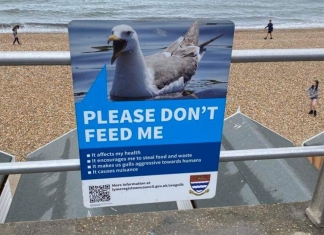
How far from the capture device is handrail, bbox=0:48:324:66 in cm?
164

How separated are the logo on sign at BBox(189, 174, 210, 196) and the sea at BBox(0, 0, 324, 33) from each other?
33.6 meters

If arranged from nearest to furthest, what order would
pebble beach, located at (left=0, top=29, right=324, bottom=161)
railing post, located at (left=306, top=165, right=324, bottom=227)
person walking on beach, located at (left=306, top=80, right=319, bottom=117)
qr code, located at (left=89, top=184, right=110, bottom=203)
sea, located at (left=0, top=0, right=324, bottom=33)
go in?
qr code, located at (left=89, top=184, right=110, bottom=203) < railing post, located at (left=306, top=165, right=324, bottom=227) < pebble beach, located at (left=0, top=29, right=324, bottom=161) < person walking on beach, located at (left=306, top=80, right=319, bottom=117) < sea, located at (left=0, top=0, right=324, bottom=33)

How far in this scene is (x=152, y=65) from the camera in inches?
68.7

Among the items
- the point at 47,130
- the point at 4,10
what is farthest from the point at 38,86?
the point at 4,10

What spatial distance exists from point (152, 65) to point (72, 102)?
1388 cm

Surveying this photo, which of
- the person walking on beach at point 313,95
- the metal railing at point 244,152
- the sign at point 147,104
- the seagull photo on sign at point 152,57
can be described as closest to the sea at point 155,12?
the person walking on beach at point 313,95

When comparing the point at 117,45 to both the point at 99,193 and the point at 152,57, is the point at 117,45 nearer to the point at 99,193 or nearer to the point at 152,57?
the point at 152,57

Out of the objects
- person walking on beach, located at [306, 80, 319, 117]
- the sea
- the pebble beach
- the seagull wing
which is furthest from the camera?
the sea

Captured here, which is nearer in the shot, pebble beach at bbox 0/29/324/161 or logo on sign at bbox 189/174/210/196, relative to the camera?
logo on sign at bbox 189/174/210/196

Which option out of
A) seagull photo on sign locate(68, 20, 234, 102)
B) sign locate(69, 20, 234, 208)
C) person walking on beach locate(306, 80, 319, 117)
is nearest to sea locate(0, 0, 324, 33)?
person walking on beach locate(306, 80, 319, 117)

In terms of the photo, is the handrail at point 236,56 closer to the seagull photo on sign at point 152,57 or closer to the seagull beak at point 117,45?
the seagull photo on sign at point 152,57

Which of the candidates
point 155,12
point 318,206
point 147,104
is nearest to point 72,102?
point 318,206

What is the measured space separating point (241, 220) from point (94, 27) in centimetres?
137

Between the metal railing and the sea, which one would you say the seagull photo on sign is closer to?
the metal railing
